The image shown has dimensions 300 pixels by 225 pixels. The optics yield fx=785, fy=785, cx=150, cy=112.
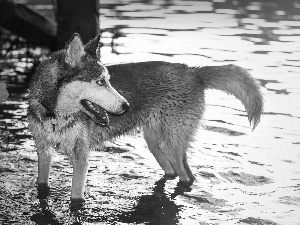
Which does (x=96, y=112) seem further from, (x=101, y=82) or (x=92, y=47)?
(x=92, y=47)

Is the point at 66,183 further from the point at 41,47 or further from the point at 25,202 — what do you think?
the point at 41,47

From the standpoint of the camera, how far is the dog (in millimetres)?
7098

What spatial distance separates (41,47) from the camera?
1455cm

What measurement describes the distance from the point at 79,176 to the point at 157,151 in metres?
1.18

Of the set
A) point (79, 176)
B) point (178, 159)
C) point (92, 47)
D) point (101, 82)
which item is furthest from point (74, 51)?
point (178, 159)

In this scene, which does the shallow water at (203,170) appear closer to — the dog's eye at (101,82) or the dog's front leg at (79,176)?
the dog's front leg at (79,176)

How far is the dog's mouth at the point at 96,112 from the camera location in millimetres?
7184

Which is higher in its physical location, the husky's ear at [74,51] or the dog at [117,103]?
the husky's ear at [74,51]

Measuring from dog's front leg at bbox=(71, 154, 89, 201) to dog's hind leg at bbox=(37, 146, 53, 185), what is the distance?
1.12ft

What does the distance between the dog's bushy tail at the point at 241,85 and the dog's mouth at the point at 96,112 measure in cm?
124

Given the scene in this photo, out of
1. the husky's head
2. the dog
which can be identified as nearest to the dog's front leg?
the dog

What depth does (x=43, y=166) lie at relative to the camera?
307 inches

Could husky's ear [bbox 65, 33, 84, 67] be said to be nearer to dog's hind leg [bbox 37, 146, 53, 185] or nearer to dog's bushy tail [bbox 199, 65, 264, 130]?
dog's hind leg [bbox 37, 146, 53, 185]

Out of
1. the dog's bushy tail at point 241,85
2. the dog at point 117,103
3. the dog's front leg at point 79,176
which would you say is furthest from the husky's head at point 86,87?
the dog's bushy tail at point 241,85
